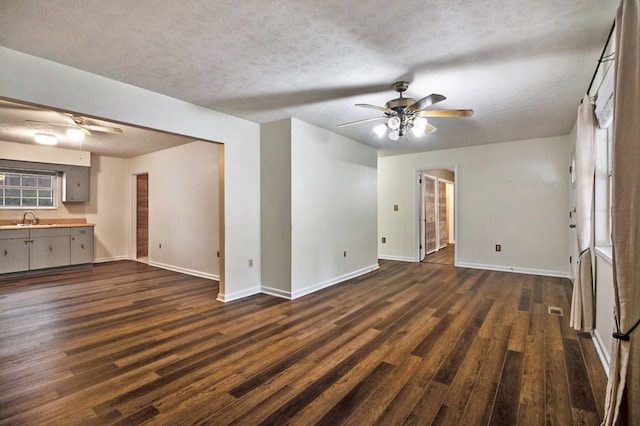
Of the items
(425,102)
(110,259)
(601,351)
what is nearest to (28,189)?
(110,259)

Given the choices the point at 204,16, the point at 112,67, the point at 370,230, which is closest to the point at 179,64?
the point at 112,67

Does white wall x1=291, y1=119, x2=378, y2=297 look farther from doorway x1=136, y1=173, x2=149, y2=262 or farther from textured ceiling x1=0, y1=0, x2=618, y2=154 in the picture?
doorway x1=136, y1=173, x2=149, y2=262

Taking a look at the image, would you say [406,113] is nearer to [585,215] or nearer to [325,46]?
[325,46]

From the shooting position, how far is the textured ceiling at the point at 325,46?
6.19ft

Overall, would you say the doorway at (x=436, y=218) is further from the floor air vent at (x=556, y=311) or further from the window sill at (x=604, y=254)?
the window sill at (x=604, y=254)

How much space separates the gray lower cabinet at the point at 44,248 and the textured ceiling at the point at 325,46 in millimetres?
4782

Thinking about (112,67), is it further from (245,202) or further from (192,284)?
(192,284)

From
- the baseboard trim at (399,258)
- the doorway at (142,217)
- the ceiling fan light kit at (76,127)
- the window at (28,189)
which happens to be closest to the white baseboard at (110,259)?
the doorway at (142,217)

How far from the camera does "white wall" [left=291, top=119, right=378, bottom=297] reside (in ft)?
A: 13.8

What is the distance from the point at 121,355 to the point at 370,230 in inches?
170

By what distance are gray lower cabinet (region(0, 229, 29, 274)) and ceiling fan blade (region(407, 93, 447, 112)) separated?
23.0 feet

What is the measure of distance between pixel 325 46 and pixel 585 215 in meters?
2.71

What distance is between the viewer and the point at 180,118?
346cm

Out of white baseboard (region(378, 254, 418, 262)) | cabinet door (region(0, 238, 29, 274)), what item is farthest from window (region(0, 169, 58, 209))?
→ white baseboard (region(378, 254, 418, 262))
